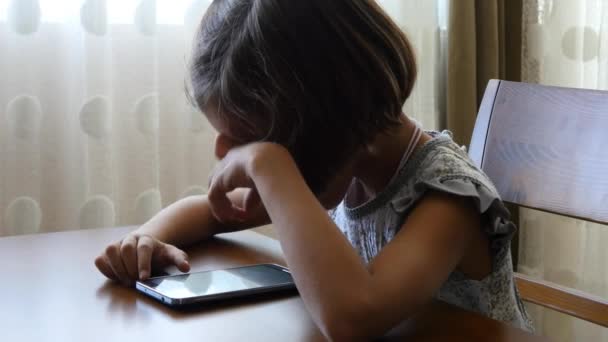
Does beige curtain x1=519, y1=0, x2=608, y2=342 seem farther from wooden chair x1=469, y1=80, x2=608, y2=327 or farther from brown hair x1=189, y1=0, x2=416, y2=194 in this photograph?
brown hair x1=189, y1=0, x2=416, y2=194

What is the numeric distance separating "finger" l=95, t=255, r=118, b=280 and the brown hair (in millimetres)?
206

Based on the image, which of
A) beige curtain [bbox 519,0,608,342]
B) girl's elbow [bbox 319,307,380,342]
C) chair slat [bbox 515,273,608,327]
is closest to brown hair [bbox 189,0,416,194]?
girl's elbow [bbox 319,307,380,342]

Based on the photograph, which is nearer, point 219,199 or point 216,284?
point 216,284

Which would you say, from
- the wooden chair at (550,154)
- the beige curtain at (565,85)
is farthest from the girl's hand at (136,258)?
the beige curtain at (565,85)

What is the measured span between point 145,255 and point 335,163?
0.78ft

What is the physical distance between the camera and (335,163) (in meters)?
0.94

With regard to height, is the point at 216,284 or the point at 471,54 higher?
the point at 471,54

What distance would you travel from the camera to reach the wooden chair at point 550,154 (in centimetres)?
107

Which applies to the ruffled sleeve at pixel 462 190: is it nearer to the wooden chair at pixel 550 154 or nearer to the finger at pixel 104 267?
the wooden chair at pixel 550 154

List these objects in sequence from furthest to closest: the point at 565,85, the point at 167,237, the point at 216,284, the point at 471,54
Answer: the point at 565,85 < the point at 471,54 < the point at 167,237 < the point at 216,284

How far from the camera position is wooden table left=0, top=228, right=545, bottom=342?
67cm

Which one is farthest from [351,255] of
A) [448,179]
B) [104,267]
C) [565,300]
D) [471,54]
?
[471,54]

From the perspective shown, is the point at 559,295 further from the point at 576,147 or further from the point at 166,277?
the point at 166,277

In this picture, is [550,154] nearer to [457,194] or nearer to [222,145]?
[457,194]
